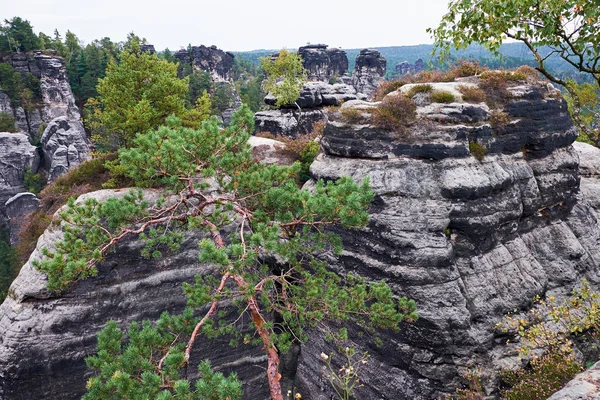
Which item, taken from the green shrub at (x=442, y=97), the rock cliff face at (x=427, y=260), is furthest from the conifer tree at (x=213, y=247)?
the green shrub at (x=442, y=97)

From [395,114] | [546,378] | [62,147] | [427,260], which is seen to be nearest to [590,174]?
[395,114]

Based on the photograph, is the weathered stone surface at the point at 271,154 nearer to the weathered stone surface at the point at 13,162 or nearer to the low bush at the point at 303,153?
the low bush at the point at 303,153

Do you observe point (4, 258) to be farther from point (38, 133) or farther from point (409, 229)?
point (409, 229)

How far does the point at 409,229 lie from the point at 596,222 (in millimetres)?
10531

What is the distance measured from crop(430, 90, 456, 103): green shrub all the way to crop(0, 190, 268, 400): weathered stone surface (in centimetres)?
1184

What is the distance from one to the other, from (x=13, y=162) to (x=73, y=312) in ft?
152

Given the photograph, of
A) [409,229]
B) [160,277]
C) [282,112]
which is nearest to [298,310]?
[409,229]

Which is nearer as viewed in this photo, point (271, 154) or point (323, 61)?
point (271, 154)

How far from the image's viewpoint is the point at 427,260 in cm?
1338

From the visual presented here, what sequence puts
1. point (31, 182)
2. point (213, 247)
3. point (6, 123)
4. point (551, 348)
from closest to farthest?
point (213, 247)
point (551, 348)
point (31, 182)
point (6, 123)

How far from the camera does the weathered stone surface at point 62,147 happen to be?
2042 inches

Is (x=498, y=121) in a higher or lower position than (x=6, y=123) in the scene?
higher

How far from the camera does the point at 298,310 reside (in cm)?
944

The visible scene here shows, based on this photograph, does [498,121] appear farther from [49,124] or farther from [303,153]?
[49,124]
